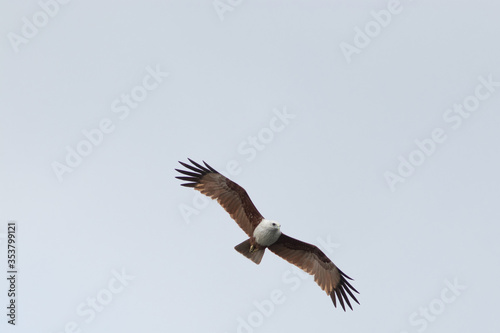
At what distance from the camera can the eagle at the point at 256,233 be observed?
2384 centimetres

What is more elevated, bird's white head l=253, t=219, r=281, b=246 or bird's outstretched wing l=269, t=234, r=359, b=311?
bird's white head l=253, t=219, r=281, b=246

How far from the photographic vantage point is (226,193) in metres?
24.1

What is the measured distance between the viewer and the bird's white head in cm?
2359

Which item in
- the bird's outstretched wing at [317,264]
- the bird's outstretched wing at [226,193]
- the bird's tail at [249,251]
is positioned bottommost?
the bird's outstretched wing at [317,264]

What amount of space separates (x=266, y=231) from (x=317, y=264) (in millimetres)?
2299

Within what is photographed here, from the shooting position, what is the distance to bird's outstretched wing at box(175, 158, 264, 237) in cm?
2398

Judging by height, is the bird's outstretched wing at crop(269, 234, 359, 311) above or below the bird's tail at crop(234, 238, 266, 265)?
below

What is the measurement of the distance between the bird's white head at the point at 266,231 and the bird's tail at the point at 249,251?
0.87ft

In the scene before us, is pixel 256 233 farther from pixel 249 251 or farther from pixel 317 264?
pixel 317 264

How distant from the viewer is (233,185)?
24.0 meters

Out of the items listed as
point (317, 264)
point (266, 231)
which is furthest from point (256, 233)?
point (317, 264)

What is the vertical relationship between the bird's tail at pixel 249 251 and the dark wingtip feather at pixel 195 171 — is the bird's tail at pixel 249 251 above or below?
below

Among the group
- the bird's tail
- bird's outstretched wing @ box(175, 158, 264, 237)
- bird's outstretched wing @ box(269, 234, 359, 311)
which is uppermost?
bird's outstretched wing @ box(175, 158, 264, 237)

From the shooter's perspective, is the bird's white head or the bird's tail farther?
the bird's tail
